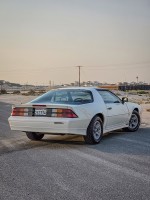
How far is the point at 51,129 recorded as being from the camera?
7.68 metres

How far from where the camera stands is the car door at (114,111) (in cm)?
902

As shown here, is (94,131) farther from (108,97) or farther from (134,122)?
(134,122)

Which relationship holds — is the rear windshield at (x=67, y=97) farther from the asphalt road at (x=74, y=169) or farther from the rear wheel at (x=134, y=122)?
the rear wheel at (x=134, y=122)

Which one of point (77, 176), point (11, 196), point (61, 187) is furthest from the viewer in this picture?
point (77, 176)

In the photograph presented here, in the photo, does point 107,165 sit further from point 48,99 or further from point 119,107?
point 119,107

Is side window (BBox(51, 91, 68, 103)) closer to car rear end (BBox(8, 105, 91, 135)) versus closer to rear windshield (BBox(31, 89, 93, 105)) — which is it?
rear windshield (BBox(31, 89, 93, 105))

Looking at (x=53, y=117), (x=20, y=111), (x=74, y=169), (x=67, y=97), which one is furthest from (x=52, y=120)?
(x=74, y=169)

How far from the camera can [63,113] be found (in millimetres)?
7664

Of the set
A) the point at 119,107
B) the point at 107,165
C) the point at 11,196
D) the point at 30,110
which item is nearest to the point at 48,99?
the point at 30,110

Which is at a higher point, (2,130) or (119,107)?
(119,107)

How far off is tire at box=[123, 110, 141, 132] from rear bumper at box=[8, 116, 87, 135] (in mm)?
2896

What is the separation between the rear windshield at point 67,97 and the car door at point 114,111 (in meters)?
0.66

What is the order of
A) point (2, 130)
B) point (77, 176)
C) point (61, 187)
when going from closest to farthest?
point (61, 187)
point (77, 176)
point (2, 130)

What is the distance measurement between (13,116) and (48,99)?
1.03 metres
